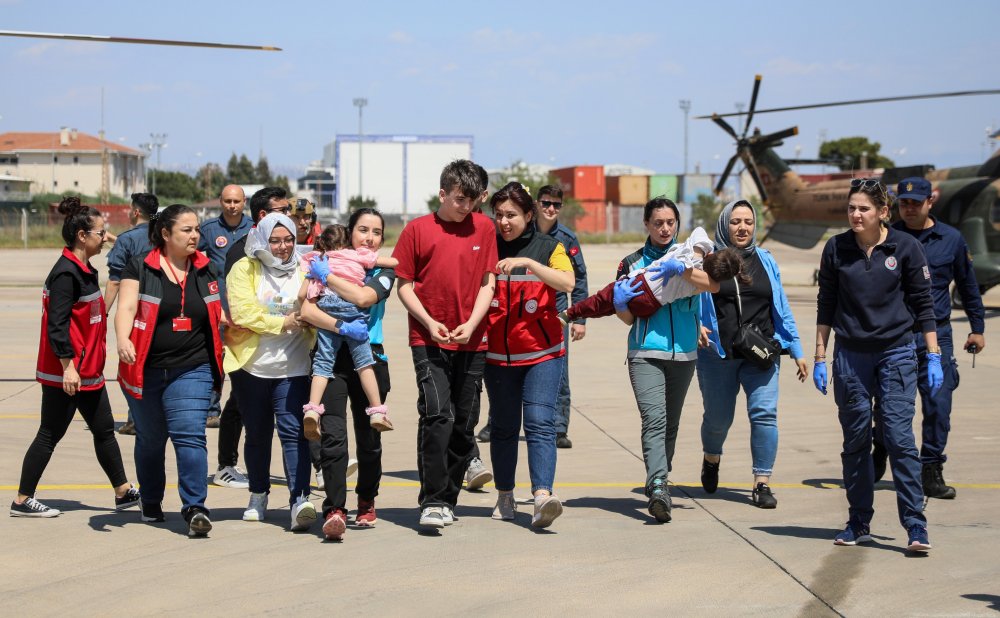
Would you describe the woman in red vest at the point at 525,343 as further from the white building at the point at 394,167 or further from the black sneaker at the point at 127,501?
the white building at the point at 394,167

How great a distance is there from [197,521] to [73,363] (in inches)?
52.3

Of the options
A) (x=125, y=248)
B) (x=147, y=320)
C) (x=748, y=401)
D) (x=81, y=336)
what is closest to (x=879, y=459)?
(x=748, y=401)

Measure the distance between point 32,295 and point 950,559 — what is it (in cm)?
2332

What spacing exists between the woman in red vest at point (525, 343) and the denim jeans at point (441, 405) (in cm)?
17

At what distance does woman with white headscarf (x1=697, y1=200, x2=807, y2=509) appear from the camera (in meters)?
7.57

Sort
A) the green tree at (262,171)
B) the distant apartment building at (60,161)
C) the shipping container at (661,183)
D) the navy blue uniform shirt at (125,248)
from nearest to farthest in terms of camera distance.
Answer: the navy blue uniform shirt at (125,248) < the shipping container at (661,183) < the distant apartment building at (60,161) < the green tree at (262,171)

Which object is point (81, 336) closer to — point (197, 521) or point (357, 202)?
point (197, 521)

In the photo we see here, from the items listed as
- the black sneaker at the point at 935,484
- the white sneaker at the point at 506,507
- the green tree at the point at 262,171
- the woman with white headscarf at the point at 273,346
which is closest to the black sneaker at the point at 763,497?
the black sneaker at the point at 935,484

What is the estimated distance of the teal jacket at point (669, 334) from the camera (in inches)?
282

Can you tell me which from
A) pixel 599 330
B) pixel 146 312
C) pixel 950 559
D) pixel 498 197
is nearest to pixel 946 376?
Answer: pixel 950 559

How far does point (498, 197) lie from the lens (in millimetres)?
6965

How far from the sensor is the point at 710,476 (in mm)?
7738

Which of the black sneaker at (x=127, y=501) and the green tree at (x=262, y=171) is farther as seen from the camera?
the green tree at (x=262, y=171)

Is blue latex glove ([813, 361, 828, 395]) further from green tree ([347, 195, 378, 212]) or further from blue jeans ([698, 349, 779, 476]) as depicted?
green tree ([347, 195, 378, 212])
